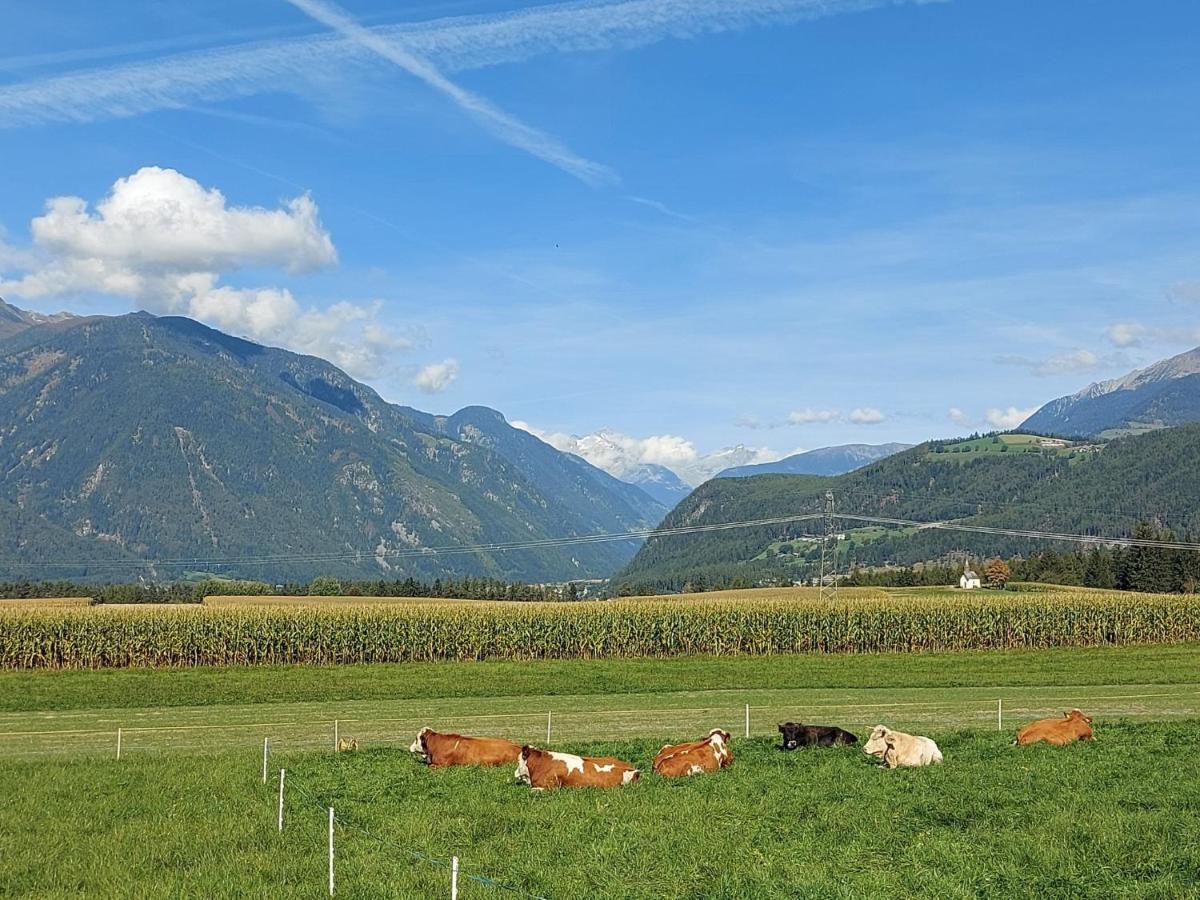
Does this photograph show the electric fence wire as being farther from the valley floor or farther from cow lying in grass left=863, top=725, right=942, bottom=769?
cow lying in grass left=863, top=725, right=942, bottom=769

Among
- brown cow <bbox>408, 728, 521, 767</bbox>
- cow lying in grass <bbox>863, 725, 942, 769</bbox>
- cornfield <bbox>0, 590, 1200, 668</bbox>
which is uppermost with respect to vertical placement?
cow lying in grass <bbox>863, 725, 942, 769</bbox>

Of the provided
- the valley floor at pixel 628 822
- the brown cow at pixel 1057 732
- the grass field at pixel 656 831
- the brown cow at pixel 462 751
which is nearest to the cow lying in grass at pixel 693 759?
the valley floor at pixel 628 822

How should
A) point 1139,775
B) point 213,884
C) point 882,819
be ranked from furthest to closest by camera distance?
point 1139,775 < point 882,819 < point 213,884

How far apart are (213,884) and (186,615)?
68.3 meters

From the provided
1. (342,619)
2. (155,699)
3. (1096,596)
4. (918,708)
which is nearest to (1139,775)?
(918,708)

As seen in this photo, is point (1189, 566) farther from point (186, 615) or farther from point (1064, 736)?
point (1064, 736)

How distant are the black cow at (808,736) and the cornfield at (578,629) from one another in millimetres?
56012

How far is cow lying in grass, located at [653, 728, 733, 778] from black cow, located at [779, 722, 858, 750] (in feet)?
10.8

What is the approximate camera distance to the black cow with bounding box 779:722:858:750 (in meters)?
27.4

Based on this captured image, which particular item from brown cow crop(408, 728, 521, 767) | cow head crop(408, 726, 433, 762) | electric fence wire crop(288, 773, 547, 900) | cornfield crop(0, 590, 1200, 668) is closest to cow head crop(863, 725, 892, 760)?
brown cow crop(408, 728, 521, 767)

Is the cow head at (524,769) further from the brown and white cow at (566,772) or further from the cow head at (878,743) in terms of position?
the cow head at (878,743)

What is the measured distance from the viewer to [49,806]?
21.4 metres

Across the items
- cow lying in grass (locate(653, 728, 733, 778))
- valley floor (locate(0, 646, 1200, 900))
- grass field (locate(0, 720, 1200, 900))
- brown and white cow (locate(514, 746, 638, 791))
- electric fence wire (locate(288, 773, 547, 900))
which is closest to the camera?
electric fence wire (locate(288, 773, 547, 900))

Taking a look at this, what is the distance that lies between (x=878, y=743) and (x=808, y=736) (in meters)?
3.36
